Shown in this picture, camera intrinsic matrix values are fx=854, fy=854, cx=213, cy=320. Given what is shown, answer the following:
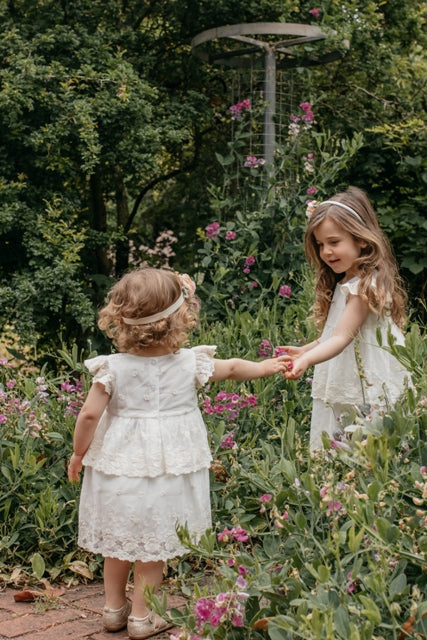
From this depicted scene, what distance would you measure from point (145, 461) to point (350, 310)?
0.99m

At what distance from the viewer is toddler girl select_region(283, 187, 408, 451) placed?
10.6 ft

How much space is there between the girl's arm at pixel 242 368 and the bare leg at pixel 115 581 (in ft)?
2.30

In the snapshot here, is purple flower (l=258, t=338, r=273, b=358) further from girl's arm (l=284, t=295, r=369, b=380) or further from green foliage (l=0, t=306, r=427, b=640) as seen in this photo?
girl's arm (l=284, t=295, r=369, b=380)

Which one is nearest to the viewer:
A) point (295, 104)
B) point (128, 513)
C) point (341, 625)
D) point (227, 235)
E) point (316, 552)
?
point (341, 625)

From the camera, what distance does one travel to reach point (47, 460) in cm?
368

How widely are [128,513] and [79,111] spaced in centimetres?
322

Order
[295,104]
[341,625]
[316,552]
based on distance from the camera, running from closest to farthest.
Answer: [341,625], [316,552], [295,104]

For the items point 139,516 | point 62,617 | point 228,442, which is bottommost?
point 62,617

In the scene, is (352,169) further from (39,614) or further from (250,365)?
(39,614)

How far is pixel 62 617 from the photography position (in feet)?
9.65

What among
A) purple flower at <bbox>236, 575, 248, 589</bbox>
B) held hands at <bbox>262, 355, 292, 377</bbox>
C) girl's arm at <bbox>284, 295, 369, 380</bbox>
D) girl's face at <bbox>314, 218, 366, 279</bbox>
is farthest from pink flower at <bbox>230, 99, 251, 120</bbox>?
purple flower at <bbox>236, 575, 248, 589</bbox>

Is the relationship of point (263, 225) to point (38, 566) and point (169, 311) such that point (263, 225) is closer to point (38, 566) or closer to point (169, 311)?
point (169, 311)

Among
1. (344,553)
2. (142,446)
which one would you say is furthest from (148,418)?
(344,553)

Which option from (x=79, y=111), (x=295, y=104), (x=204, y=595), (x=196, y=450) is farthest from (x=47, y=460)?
(x=295, y=104)
